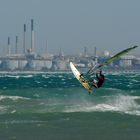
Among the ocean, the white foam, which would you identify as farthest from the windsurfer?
the white foam

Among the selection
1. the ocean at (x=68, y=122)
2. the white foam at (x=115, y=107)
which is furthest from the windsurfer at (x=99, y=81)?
the white foam at (x=115, y=107)

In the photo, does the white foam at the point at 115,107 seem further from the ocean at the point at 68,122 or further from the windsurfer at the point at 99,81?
the windsurfer at the point at 99,81

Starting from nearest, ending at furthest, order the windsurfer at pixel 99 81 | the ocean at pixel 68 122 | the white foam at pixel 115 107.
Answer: the windsurfer at pixel 99 81
the ocean at pixel 68 122
the white foam at pixel 115 107

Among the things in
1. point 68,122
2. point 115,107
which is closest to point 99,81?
point 68,122

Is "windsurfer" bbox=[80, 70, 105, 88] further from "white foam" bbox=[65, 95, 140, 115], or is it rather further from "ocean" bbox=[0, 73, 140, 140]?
"white foam" bbox=[65, 95, 140, 115]

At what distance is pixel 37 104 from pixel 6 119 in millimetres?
11700

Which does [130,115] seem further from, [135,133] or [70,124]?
[135,133]

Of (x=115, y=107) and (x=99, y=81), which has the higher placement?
(x=99, y=81)

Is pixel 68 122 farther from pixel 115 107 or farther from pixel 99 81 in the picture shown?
pixel 115 107

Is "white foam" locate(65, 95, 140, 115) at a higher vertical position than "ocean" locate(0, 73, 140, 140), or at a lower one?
lower

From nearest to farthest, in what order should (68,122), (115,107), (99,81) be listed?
(99,81) < (68,122) < (115,107)

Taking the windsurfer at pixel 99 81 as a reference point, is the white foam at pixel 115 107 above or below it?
below

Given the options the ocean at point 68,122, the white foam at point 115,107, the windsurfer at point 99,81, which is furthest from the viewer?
the white foam at point 115,107

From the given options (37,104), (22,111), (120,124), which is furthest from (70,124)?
(37,104)
